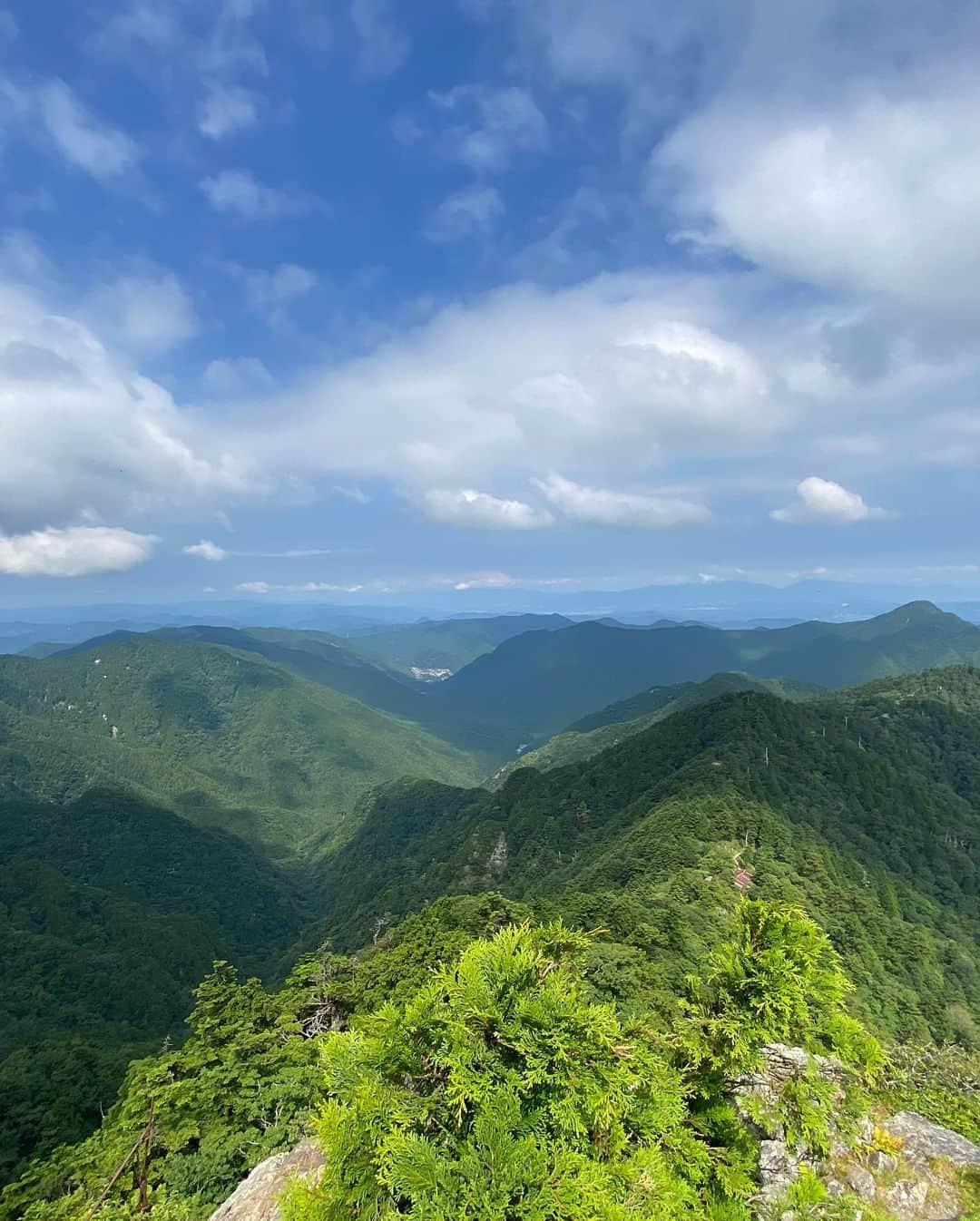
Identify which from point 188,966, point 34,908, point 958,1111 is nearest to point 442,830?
point 188,966

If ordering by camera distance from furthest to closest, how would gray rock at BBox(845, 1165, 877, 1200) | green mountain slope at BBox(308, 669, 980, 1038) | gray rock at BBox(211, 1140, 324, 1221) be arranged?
green mountain slope at BBox(308, 669, 980, 1038)
gray rock at BBox(845, 1165, 877, 1200)
gray rock at BBox(211, 1140, 324, 1221)

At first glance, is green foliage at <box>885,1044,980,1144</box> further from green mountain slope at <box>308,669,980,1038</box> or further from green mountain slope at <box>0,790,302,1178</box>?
green mountain slope at <box>0,790,302,1178</box>

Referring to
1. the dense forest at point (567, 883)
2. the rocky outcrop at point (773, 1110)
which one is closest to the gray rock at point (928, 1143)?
the rocky outcrop at point (773, 1110)

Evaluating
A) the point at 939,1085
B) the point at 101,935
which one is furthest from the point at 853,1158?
the point at 101,935

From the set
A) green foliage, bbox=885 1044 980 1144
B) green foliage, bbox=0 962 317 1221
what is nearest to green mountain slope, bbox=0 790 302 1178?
green foliage, bbox=0 962 317 1221

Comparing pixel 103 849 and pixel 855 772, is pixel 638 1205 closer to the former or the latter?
pixel 855 772

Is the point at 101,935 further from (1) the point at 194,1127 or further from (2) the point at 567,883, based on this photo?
(1) the point at 194,1127

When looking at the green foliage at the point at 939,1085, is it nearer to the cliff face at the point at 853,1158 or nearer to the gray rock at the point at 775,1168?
the cliff face at the point at 853,1158
